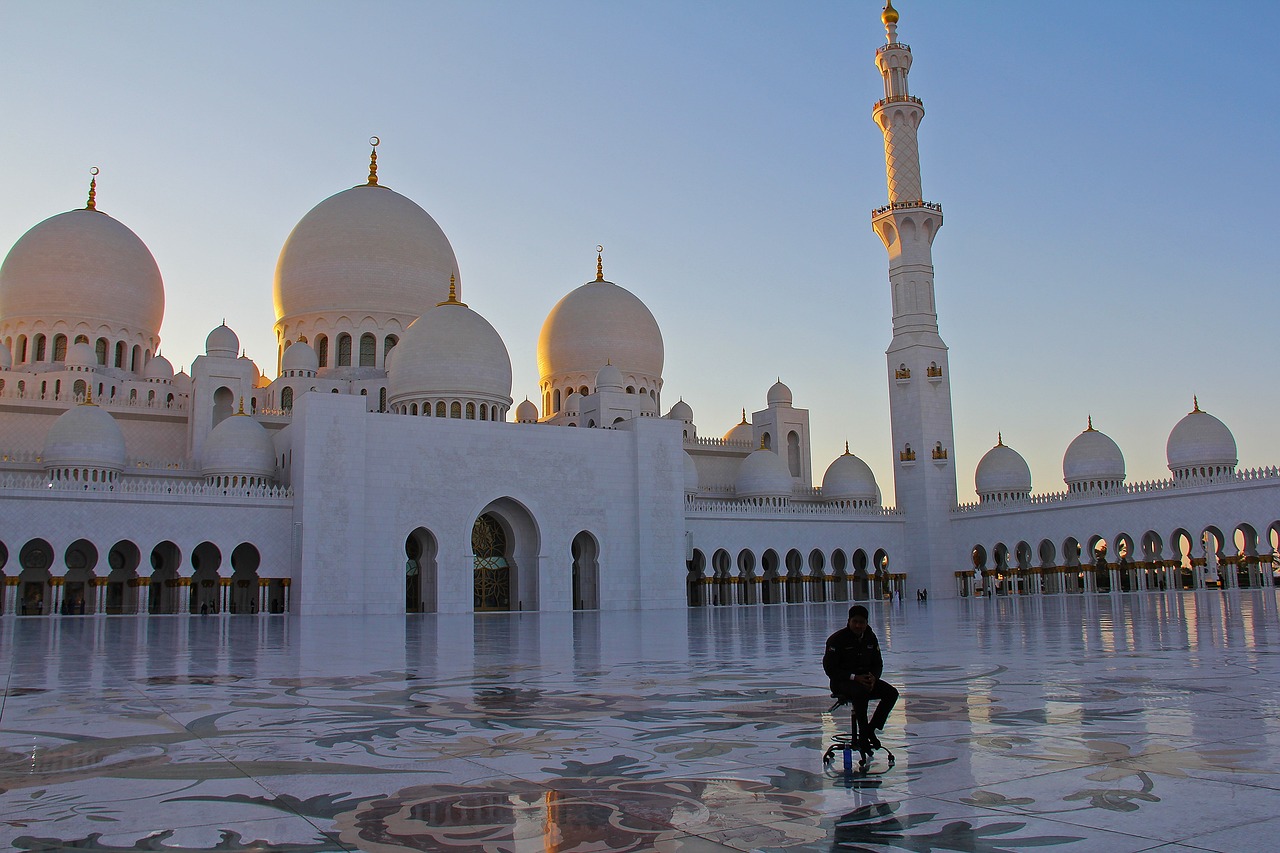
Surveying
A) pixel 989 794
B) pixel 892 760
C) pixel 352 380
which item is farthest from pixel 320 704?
pixel 352 380

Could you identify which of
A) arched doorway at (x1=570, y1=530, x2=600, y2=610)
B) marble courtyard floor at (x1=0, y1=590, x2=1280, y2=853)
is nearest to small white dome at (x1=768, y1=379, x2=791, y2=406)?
arched doorway at (x1=570, y1=530, x2=600, y2=610)

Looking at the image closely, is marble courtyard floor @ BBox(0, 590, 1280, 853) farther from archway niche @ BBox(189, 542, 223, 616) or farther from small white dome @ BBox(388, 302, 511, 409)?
small white dome @ BBox(388, 302, 511, 409)

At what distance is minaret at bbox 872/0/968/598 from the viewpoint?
31.7 m

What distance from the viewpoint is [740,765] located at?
3.11 metres

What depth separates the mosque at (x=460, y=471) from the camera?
23469 mm

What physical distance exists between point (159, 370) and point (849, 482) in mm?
19951

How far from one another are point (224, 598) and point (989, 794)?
23.4 m

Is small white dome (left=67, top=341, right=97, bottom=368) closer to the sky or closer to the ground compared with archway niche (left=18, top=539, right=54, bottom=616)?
closer to the sky

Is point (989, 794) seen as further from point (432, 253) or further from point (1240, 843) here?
point (432, 253)

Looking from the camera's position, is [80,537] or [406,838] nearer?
[406,838]

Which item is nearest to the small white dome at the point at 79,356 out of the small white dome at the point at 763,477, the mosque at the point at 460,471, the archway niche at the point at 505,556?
the mosque at the point at 460,471

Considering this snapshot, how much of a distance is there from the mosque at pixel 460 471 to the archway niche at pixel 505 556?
0.24 feet

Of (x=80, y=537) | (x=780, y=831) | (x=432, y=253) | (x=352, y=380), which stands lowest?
(x=780, y=831)

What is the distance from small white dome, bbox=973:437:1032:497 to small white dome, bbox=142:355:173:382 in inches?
907
